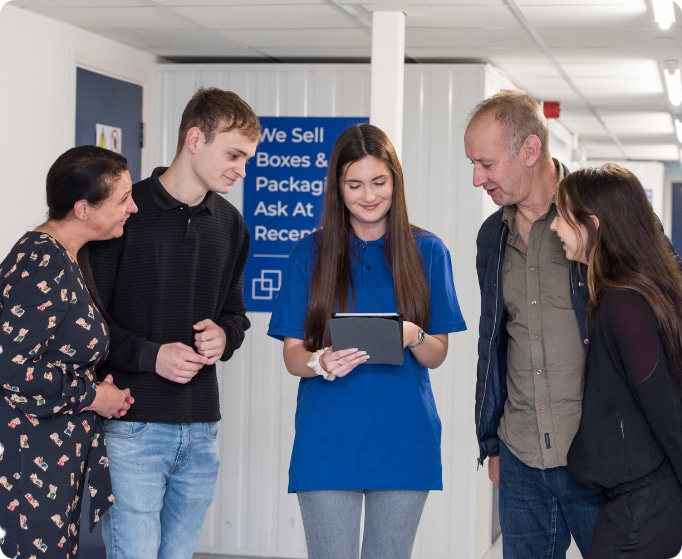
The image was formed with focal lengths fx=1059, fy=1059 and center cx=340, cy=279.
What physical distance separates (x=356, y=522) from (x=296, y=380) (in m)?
3.22

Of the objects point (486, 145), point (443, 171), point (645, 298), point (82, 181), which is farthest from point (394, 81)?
point (645, 298)

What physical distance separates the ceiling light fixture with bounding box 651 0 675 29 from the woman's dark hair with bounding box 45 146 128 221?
260 centimetres

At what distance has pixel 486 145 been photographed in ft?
9.92

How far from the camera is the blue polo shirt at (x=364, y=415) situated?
278 cm

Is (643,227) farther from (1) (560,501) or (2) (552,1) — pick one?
(2) (552,1)

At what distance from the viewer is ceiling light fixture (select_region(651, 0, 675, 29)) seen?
4.43 m

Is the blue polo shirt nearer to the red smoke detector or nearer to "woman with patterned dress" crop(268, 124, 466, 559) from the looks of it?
"woman with patterned dress" crop(268, 124, 466, 559)

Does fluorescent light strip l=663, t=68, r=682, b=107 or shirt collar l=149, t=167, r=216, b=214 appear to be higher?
fluorescent light strip l=663, t=68, r=682, b=107

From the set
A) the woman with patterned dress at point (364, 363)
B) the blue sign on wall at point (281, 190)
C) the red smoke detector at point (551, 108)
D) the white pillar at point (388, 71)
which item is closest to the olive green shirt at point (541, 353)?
the woman with patterned dress at point (364, 363)

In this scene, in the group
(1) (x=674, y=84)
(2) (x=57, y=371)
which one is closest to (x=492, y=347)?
(2) (x=57, y=371)

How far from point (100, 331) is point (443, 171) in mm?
3296

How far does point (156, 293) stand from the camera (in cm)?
304

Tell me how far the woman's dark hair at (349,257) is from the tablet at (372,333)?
0.16 meters

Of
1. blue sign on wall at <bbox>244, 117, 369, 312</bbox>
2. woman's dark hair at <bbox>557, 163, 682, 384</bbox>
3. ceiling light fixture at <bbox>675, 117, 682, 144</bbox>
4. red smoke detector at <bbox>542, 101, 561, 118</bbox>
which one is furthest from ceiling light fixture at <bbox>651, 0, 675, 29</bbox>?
ceiling light fixture at <bbox>675, 117, 682, 144</bbox>
